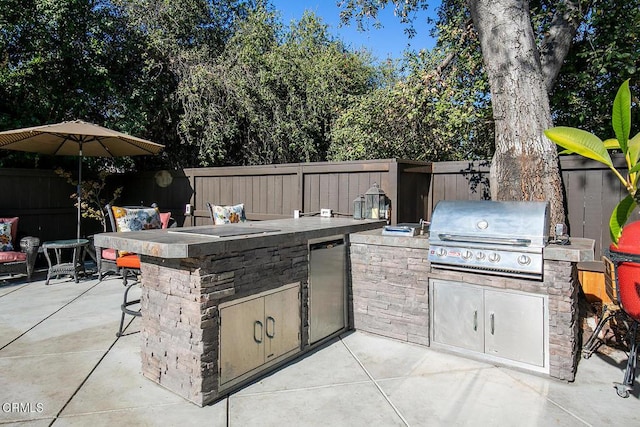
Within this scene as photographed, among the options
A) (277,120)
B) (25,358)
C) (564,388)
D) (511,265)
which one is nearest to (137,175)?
(277,120)

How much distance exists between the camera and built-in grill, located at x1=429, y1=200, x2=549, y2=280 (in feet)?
9.57

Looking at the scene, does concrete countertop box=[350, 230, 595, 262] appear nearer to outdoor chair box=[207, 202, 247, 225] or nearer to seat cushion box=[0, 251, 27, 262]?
outdoor chair box=[207, 202, 247, 225]

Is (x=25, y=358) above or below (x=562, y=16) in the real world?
below

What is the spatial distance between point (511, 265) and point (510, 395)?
0.87m

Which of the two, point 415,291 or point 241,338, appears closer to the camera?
point 241,338

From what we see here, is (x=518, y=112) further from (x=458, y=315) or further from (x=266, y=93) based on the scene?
(x=266, y=93)

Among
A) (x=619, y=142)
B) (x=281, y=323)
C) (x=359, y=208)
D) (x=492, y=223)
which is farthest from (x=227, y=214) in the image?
(x=619, y=142)

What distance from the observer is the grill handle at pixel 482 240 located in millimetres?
2938

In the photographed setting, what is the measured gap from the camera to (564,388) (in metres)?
2.80

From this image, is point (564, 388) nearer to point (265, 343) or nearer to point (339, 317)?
point (339, 317)

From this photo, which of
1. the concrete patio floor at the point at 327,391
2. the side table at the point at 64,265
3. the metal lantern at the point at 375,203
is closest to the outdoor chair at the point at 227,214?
the side table at the point at 64,265

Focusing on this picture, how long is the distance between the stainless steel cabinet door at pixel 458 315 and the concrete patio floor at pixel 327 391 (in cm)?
14

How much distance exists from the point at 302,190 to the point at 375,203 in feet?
4.56

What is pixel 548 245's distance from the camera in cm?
301
